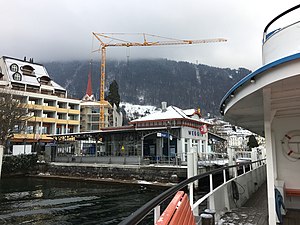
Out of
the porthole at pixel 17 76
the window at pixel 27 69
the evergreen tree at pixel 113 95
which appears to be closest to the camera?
the porthole at pixel 17 76

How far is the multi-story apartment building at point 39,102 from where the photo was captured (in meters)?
42.7

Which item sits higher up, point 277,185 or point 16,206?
point 277,185

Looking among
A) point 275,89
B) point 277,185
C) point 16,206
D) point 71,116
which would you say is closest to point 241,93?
point 275,89

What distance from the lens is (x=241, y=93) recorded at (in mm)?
4145

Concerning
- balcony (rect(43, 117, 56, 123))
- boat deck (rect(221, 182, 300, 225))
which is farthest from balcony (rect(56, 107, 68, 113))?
boat deck (rect(221, 182, 300, 225))

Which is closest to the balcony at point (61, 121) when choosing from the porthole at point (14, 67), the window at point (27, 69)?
the window at point (27, 69)

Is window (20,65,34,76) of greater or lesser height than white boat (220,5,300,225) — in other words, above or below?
above

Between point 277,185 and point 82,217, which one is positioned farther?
point 82,217

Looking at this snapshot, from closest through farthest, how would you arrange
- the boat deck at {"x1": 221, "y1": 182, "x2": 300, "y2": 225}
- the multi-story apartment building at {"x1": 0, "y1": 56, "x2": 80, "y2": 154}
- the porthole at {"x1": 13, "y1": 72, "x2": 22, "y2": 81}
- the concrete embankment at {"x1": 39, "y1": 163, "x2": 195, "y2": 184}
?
the boat deck at {"x1": 221, "y1": 182, "x2": 300, "y2": 225} < the concrete embankment at {"x1": 39, "y1": 163, "x2": 195, "y2": 184} < the multi-story apartment building at {"x1": 0, "y1": 56, "x2": 80, "y2": 154} < the porthole at {"x1": 13, "y1": 72, "x2": 22, "y2": 81}

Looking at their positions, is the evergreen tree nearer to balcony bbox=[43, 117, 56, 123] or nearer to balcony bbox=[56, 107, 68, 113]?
balcony bbox=[56, 107, 68, 113]

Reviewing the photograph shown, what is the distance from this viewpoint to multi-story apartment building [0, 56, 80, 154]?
42.7 metres

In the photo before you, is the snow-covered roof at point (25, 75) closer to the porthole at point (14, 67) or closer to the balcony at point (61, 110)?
the porthole at point (14, 67)

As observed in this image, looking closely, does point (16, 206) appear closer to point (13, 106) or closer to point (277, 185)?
point (277, 185)

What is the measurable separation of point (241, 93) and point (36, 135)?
44.1 metres
